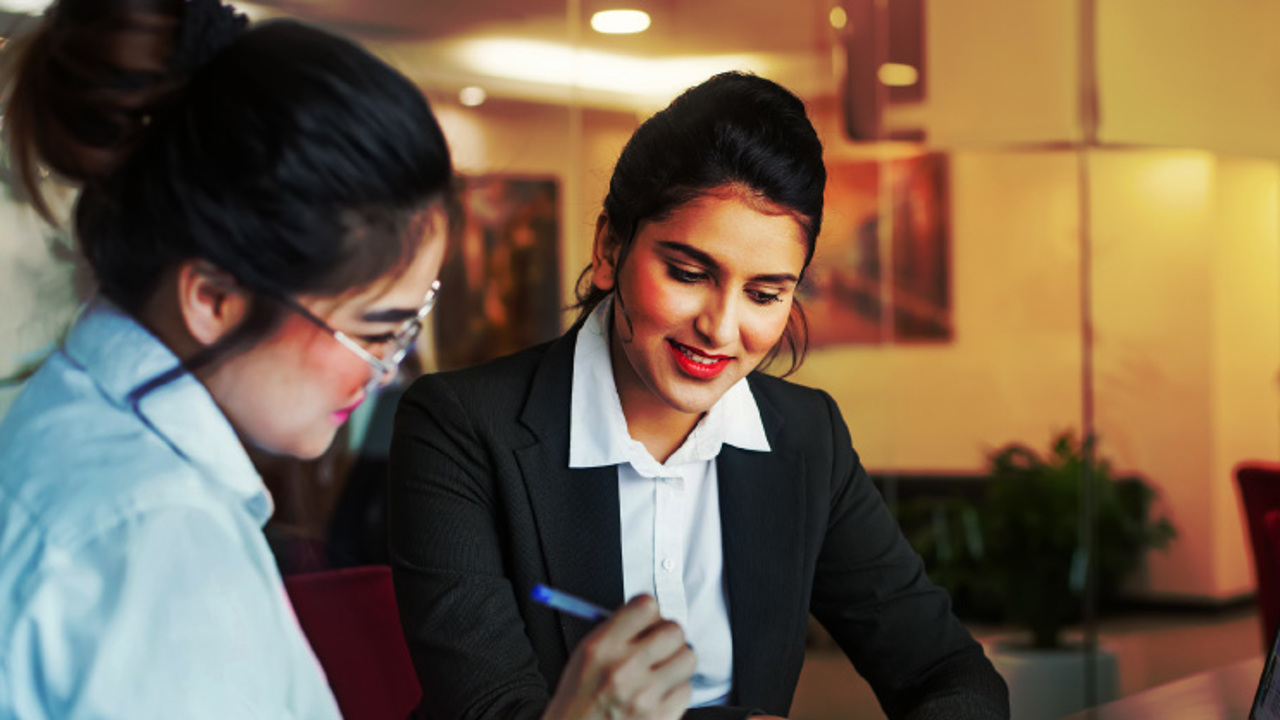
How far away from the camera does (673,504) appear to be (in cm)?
179

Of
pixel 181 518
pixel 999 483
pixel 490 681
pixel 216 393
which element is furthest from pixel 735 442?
pixel 999 483

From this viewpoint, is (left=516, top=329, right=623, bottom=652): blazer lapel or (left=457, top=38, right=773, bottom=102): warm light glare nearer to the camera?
(left=516, top=329, right=623, bottom=652): blazer lapel

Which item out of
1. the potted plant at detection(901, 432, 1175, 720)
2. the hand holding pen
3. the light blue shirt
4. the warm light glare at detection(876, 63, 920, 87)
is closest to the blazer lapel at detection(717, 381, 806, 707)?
the hand holding pen

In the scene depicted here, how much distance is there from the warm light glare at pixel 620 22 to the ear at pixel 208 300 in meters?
4.00

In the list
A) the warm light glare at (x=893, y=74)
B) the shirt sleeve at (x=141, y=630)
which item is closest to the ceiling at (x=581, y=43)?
the warm light glare at (x=893, y=74)

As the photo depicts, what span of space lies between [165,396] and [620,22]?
4.17 metres

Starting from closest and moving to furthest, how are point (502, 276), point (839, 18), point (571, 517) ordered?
1. point (571, 517)
2. point (502, 276)
3. point (839, 18)

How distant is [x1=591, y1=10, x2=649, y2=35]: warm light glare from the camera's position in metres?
4.87

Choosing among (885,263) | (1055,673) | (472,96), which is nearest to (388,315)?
(472,96)

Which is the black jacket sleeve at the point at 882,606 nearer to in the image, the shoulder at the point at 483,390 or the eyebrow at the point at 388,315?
the shoulder at the point at 483,390

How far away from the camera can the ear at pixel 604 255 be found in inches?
71.1

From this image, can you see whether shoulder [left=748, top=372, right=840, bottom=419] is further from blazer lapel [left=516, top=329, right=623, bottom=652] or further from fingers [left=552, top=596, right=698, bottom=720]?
fingers [left=552, top=596, right=698, bottom=720]

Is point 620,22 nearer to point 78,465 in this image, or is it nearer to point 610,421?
point 610,421

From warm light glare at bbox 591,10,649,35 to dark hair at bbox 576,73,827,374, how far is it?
320cm
